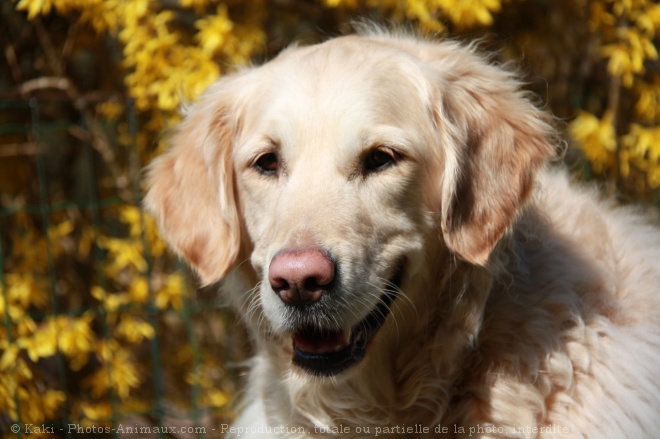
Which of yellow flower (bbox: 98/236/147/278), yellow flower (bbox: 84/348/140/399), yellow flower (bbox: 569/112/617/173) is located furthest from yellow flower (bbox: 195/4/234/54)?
yellow flower (bbox: 569/112/617/173)

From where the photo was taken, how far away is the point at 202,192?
3.00 m

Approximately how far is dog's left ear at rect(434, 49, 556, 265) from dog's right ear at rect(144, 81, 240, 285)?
780 millimetres

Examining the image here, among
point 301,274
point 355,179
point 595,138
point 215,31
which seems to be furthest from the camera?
point 595,138

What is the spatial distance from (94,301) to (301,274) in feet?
11.1

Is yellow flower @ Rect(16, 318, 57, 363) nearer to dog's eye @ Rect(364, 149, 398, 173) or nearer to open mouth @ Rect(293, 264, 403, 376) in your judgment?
open mouth @ Rect(293, 264, 403, 376)

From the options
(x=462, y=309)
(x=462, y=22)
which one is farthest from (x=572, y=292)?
(x=462, y=22)

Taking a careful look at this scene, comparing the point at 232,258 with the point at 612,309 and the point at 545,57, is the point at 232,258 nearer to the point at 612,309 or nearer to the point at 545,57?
the point at 612,309

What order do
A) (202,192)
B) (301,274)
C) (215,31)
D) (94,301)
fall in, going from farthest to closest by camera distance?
(94,301) → (215,31) → (202,192) → (301,274)

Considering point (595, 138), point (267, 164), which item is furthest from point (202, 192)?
point (595, 138)

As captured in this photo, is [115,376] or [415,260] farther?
[115,376]

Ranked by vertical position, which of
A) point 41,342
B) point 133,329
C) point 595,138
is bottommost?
point 133,329

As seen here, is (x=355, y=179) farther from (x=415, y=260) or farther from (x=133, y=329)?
(x=133, y=329)

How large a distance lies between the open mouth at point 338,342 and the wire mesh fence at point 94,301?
174 centimetres

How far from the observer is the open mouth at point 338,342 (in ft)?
8.56
